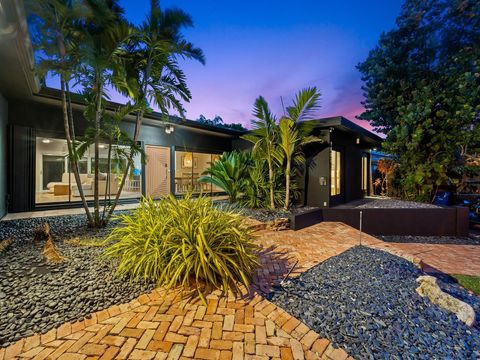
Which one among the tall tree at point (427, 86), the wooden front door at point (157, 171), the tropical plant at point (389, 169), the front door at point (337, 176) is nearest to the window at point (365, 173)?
the tropical plant at point (389, 169)

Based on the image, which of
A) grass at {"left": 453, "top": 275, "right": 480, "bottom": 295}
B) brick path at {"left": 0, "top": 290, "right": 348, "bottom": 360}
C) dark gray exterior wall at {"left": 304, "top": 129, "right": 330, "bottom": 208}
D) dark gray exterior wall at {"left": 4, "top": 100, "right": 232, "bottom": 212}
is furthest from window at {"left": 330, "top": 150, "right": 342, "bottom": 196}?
brick path at {"left": 0, "top": 290, "right": 348, "bottom": 360}

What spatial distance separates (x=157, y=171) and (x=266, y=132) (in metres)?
4.92

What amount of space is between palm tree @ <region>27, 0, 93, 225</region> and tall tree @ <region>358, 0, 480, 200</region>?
9.93 meters

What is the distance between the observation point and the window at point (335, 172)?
296 inches

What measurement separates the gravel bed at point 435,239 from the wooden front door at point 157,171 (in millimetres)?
7752

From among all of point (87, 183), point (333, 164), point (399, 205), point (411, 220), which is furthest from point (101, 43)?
point (399, 205)

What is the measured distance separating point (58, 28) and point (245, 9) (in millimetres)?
7579

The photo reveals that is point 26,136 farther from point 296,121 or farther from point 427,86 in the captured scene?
point 427,86

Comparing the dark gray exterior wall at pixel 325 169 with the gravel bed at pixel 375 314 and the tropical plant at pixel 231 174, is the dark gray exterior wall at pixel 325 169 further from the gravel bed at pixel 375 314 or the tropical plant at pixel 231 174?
the gravel bed at pixel 375 314

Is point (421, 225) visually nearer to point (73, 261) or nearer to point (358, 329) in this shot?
point (358, 329)

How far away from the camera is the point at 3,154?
5.34 meters

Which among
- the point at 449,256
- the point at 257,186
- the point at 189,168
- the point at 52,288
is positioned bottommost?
the point at 449,256

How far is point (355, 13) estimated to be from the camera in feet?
33.3

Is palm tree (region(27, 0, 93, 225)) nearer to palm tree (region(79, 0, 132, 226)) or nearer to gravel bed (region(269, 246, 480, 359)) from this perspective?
palm tree (region(79, 0, 132, 226))
